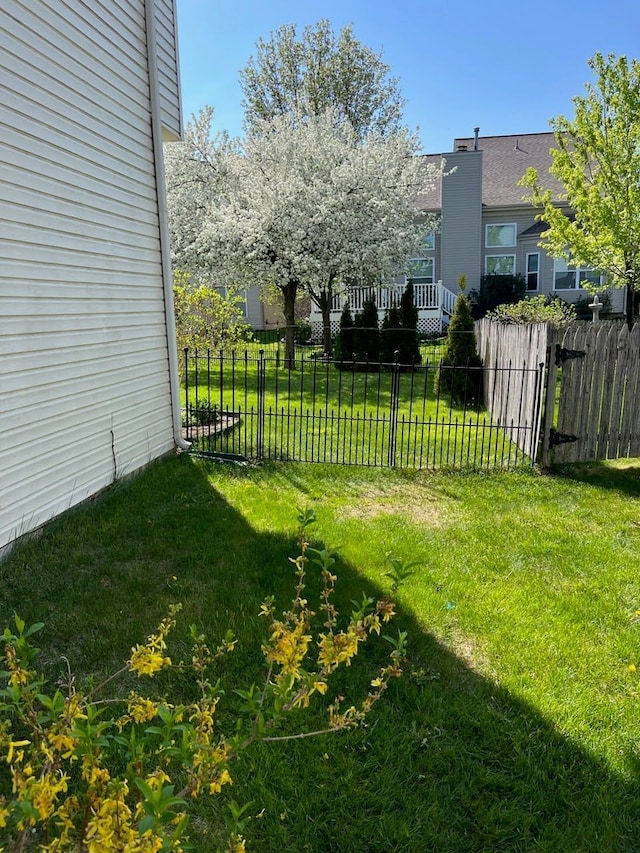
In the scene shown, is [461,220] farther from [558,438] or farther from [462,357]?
[558,438]

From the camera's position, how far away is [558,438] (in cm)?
606

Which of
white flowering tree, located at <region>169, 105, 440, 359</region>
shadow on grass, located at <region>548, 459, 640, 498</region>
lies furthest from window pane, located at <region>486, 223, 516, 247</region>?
shadow on grass, located at <region>548, 459, 640, 498</region>

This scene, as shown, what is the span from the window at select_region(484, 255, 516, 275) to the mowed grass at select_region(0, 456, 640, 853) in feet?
58.5

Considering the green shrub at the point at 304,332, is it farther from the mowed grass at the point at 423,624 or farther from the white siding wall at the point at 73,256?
the mowed grass at the point at 423,624

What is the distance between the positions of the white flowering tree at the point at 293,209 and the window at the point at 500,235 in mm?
8130

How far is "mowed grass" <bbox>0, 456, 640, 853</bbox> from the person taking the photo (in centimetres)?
212

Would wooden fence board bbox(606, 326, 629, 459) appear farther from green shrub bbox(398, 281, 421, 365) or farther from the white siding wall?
green shrub bbox(398, 281, 421, 365)

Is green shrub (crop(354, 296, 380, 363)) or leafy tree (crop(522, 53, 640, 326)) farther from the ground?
leafy tree (crop(522, 53, 640, 326))

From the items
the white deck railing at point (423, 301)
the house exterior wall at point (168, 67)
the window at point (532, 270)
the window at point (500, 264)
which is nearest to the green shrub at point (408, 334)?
the white deck railing at point (423, 301)

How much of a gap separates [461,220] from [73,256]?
64.6 feet

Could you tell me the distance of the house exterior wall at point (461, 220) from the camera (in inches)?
833

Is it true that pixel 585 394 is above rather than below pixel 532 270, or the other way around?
below

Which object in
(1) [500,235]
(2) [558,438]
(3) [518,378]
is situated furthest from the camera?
(1) [500,235]

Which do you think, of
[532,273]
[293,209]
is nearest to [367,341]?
[293,209]
